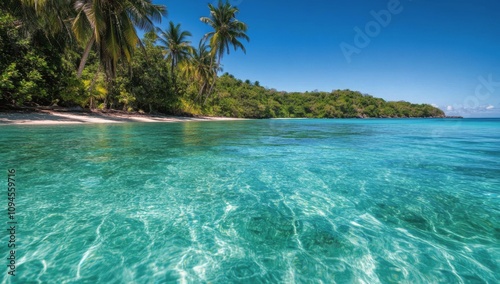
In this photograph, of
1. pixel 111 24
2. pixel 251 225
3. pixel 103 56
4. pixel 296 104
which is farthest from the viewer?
pixel 296 104

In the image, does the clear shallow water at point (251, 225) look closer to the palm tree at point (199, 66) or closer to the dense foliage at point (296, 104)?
the palm tree at point (199, 66)

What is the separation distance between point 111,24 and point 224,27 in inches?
633

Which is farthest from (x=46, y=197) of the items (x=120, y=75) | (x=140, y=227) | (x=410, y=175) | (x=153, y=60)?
(x=153, y=60)

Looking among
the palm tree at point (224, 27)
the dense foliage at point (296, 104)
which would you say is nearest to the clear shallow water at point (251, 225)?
the palm tree at point (224, 27)

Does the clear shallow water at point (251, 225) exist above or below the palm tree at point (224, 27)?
below

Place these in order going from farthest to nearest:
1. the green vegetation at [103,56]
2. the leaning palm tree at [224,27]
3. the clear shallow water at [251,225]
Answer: the leaning palm tree at [224,27] < the green vegetation at [103,56] < the clear shallow water at [251,225]

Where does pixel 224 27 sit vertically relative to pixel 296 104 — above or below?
above

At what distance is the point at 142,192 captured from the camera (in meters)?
3.88

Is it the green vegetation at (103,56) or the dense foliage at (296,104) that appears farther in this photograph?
the dense foliage at (296,104)

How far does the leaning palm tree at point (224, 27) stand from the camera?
3008cm

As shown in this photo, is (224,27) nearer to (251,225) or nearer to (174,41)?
(174,41)

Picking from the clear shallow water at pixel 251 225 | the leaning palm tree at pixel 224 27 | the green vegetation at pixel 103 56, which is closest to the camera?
the clear shallow water at pixel 251 225

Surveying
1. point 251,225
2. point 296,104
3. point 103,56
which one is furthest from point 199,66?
point 296,104

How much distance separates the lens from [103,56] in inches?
727
